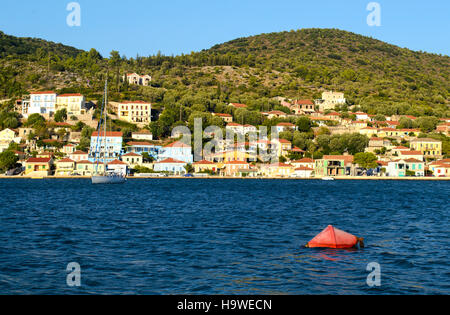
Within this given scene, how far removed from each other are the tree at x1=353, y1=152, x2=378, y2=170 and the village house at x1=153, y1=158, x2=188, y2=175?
2835 cm

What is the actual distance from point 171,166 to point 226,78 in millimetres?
77985

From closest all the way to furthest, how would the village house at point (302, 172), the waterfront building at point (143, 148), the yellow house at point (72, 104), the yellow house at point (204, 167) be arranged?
the village house at point (302, 172) → the yellow house at point (204, 167) → the waterfront building at point (143, 148) → the yellow house at point (72, 104)

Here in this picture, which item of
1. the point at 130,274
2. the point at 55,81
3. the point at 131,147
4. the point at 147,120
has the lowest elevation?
the point at 130,274

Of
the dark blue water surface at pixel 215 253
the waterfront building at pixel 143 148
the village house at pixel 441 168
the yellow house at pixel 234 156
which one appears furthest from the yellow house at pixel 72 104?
the dark blue water surface at pixel 215 253

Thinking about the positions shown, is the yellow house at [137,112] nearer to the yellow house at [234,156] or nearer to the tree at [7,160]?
the yellow house at [234,156]

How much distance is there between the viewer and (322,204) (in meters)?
34.3

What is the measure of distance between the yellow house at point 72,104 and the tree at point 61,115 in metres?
0.91

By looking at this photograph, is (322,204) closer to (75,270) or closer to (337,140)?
(75,270)

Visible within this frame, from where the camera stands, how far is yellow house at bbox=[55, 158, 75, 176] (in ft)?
259

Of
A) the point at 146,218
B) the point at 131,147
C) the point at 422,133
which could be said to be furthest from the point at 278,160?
the point at 146,218

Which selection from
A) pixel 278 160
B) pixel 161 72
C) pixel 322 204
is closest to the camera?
pixel 322 204

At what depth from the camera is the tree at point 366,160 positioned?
80.9 meters
